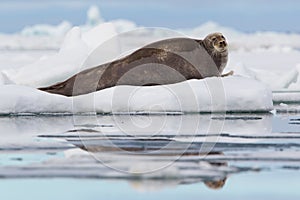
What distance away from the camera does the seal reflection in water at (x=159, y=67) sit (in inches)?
398

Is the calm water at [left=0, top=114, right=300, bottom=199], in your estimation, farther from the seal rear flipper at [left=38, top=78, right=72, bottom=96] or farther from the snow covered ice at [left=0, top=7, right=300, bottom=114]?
the seal rear flipper at [left=38, top=78, right=72, bottom=96]

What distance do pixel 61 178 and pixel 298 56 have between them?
1533 cm

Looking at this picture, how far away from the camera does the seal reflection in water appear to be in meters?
10.1

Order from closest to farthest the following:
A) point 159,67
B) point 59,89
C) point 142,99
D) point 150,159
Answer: point 150,159 → point 142,99 → point 159,67 → point 59,89

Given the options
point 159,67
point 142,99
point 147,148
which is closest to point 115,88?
point 142,99

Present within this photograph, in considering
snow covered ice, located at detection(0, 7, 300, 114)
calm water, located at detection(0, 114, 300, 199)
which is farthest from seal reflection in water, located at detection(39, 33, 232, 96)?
calm water, located at detection(0, 114, 300, 199)

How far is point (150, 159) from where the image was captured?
17.7ft

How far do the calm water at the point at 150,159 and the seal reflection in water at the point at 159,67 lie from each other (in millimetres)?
1819

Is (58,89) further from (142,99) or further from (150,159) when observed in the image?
(150,159)

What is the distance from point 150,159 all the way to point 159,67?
479cm

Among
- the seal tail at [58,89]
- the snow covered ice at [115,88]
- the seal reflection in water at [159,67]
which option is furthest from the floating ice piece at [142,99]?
the seal tail at [58,89]

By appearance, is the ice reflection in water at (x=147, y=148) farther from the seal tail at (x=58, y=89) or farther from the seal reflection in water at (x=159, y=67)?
the seal tail at (x=58, y=89)

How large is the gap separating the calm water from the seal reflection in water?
182 cm

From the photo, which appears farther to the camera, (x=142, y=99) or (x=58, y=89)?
(x=58, y=89)
